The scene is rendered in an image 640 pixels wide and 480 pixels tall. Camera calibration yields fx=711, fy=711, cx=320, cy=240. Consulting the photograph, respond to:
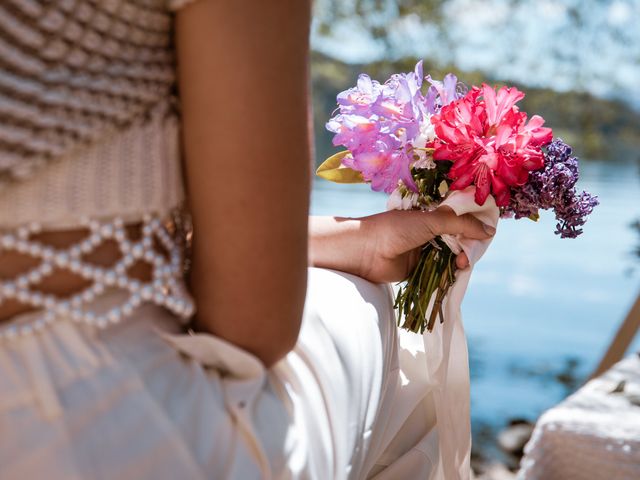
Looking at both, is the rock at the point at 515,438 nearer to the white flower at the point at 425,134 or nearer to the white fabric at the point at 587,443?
the white fabric at the point at 587,443

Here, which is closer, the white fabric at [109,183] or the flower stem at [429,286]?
the white fabric at [109,183]

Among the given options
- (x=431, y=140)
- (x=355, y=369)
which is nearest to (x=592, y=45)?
(x=431, y=140)

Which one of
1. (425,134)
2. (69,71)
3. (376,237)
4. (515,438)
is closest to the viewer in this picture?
(69,71)

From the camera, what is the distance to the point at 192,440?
0.74 metres

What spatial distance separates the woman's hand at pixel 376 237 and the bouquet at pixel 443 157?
0.07 meters

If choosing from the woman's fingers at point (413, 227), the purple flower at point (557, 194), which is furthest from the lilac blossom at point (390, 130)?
the purple flower at point (557, 194)

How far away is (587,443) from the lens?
1.63m

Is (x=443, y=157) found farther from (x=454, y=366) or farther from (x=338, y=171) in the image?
(x=454, y=366)

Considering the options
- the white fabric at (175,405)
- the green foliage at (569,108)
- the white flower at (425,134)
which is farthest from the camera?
the green foliage at (569,108)

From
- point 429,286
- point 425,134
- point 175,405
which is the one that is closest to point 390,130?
point 425,134

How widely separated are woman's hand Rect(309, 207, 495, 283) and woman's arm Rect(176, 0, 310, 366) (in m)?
0.50

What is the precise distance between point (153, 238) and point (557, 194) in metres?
0.86

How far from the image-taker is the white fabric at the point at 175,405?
0.69m

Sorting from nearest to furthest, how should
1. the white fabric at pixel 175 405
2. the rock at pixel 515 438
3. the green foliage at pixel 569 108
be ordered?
1. the white fabric at pixel 175 405
2. the rock at pixel 515 438
3. the green foliage at pixel 569 108
